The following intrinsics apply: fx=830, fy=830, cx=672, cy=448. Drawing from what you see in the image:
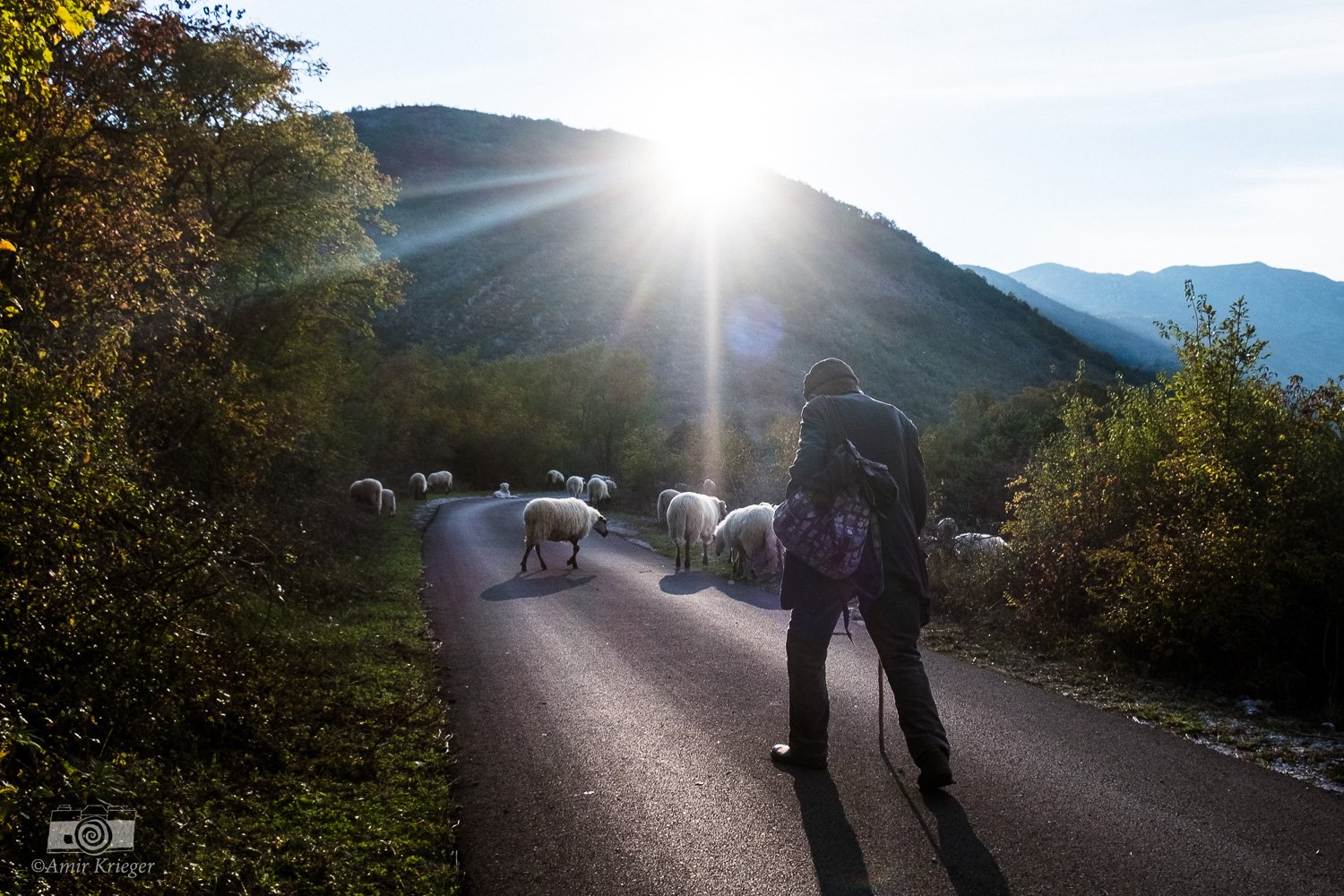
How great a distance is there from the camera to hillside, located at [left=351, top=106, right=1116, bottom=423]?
75938mm

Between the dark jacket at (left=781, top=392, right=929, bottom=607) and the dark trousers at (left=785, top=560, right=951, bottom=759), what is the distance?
139mm

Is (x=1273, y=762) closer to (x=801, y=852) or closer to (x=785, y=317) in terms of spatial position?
(x=801, y=852)

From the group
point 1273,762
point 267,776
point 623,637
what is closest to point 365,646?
point 623,637

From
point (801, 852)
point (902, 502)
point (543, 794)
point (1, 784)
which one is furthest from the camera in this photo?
point (902, 502)

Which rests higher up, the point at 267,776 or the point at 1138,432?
the point at 1138,432

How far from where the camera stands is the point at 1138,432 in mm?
9188

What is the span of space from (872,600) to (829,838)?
132cm

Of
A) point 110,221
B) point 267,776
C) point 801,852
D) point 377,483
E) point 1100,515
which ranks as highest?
point 110,221

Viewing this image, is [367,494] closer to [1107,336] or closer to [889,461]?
[889,461]

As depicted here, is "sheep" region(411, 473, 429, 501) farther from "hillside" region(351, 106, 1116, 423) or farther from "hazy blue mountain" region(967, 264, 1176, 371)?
"hazy blue mountain" region(967, 264, 1176, 371)

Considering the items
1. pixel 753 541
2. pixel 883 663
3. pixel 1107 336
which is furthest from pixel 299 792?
pixel 1107 336

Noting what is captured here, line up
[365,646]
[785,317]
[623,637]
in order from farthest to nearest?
[785,317]
[623,637]
[365,646]

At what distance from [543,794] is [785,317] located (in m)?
86.0

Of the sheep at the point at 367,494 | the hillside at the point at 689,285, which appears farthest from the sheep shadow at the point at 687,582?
the hillside at the point at 689,285
